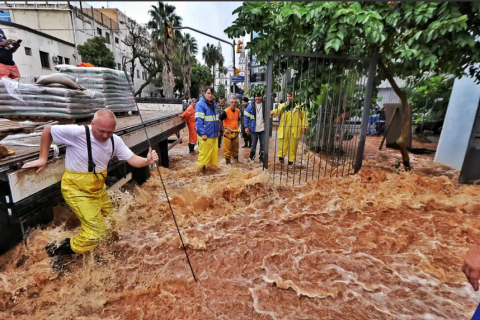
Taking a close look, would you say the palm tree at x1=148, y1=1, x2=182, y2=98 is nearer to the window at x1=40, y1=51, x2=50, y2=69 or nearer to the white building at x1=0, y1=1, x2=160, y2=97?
the white building at x1=0, y1=1, x2=160, y2=97

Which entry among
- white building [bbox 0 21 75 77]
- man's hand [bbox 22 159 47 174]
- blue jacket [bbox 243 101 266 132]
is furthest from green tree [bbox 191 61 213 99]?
man's hand [bbox 22 159 47 174]

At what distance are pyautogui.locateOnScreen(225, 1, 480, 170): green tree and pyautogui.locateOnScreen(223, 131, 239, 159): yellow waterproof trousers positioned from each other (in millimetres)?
2604

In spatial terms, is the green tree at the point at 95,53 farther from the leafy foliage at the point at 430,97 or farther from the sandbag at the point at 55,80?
the leafy foliage at the point at 430,97

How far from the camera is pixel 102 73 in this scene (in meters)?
5.18

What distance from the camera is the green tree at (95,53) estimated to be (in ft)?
68.7

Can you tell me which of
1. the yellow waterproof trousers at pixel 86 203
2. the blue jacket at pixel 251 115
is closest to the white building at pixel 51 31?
the blue jacket at pixel 251 115

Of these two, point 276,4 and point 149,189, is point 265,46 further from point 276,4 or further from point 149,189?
point 149,189

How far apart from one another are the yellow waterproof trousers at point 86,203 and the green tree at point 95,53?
71.4 ft

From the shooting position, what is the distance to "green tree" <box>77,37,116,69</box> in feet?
68.7

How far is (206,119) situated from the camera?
580 cm

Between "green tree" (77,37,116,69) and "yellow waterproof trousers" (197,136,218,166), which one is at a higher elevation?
"green tree" (77,37,116,69)

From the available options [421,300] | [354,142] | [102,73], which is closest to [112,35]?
[102,73]

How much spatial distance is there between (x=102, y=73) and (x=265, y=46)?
3140 mm

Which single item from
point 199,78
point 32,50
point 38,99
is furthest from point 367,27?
point 199,78
